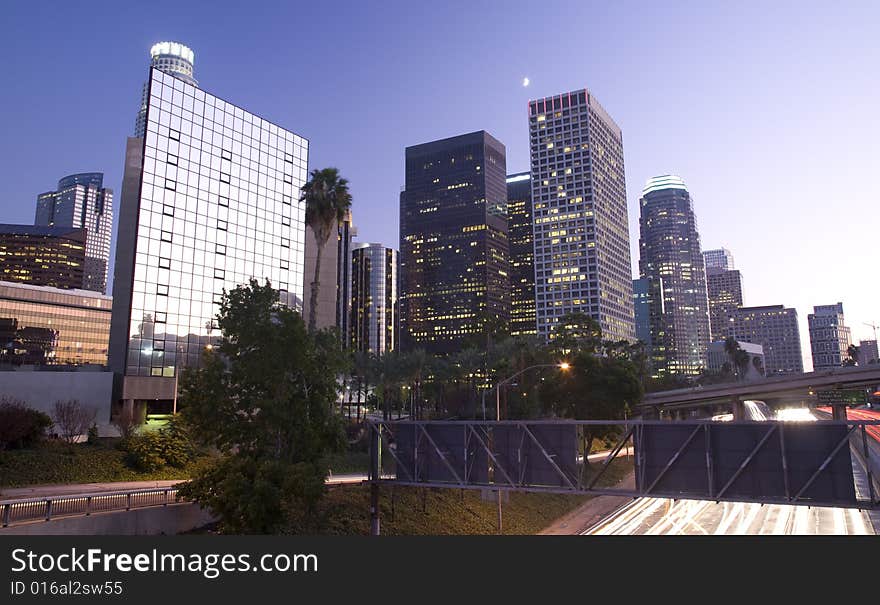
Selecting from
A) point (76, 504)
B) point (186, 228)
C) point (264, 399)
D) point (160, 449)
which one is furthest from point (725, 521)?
point (186, 228)

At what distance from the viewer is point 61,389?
52812 millimetres

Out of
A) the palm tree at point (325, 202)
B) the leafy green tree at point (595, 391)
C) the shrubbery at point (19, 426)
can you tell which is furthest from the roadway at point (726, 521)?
the shrubbery at point (19, 426)

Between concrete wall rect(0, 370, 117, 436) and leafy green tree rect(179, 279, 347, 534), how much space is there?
29.0 metres

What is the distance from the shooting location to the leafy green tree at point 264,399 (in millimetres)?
27625

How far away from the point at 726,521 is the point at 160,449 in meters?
49.2

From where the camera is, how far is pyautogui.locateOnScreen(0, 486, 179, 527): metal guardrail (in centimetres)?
2506

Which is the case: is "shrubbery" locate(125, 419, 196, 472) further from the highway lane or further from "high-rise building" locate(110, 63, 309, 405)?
A: the highway lane

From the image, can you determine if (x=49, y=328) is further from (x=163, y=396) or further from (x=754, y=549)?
(x=754, y=549)

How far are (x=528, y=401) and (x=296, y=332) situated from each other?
5956cm

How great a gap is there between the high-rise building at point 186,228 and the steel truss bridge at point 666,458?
41.5 metres

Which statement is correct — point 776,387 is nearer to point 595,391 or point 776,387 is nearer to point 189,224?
point 595,391

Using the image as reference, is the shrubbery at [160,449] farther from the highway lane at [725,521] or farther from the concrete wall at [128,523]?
the highway lane at [725,521]

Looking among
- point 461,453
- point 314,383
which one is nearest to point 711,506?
point 461,453

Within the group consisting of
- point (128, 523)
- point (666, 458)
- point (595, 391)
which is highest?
point (595, 391)
